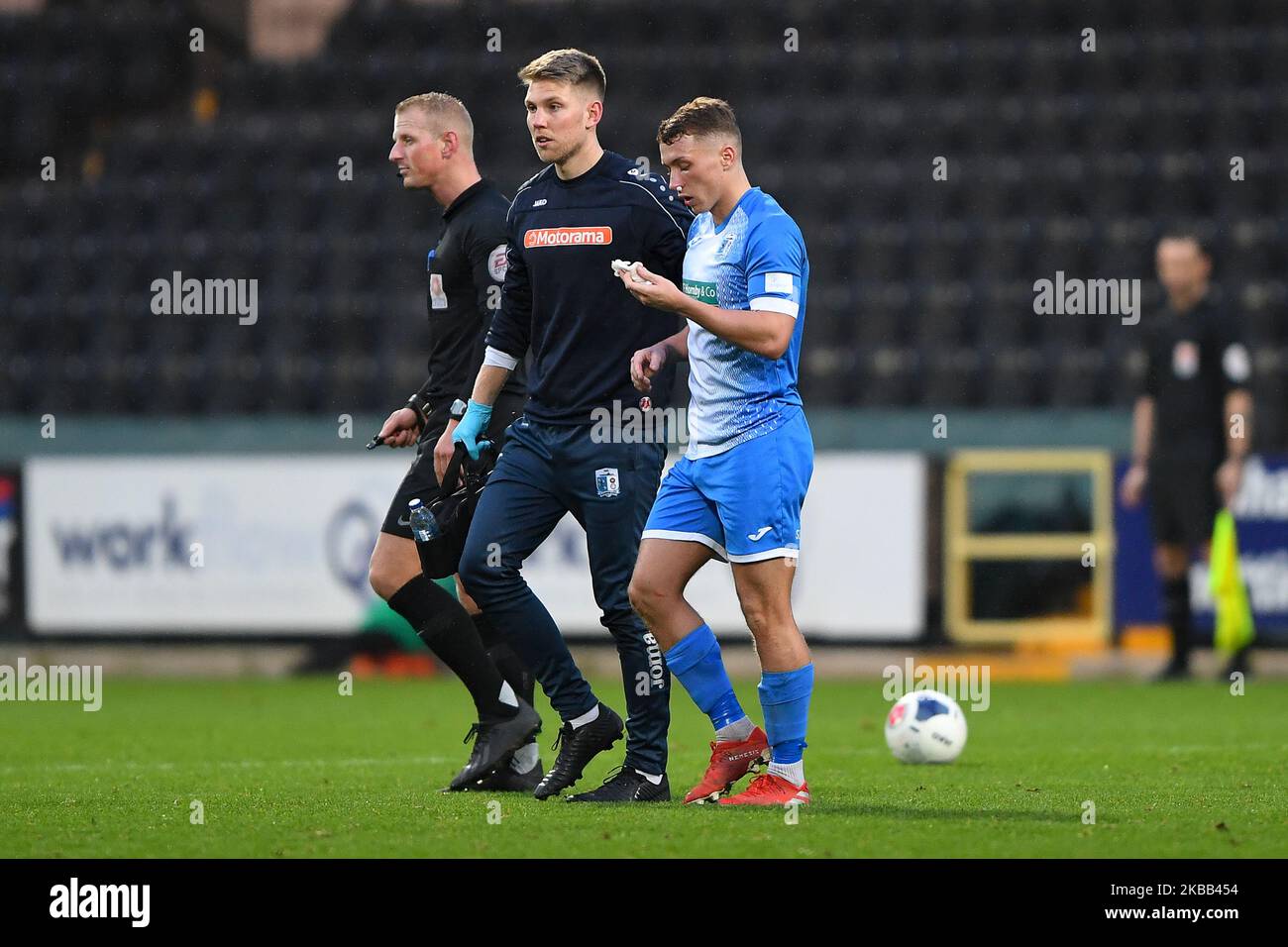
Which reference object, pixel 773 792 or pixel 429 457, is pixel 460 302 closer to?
pixel 429 457

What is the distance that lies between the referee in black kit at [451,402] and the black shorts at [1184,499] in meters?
5.69

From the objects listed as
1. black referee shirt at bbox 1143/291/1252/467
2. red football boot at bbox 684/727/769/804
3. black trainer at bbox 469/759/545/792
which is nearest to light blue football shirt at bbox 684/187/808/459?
red football boot at bbox 684/727/769/804

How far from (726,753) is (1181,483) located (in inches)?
239

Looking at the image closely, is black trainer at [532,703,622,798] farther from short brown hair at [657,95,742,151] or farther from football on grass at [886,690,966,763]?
short brown hair at [657,95,742,151]

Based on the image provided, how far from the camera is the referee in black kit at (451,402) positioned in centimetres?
635

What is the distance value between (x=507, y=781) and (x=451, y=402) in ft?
4.10

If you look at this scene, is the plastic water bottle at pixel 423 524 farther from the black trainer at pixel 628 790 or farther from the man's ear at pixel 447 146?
the man's ear at pixel 447 146

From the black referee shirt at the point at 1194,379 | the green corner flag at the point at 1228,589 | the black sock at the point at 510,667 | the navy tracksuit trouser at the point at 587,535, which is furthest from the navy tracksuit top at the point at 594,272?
the green corner flag at the point at 1228,589

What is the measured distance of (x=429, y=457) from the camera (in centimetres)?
642

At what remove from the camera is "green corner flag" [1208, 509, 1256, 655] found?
11.2 m

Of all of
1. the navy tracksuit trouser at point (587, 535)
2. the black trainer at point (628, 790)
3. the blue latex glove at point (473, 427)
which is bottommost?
the black trainer at point (628, 790)

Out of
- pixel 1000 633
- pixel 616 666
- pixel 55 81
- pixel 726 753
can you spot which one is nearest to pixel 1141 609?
pixel 1000 633

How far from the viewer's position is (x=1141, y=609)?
11555 mm

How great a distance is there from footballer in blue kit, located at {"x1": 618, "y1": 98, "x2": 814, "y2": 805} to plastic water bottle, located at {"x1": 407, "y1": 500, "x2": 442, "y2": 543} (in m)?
0.80
